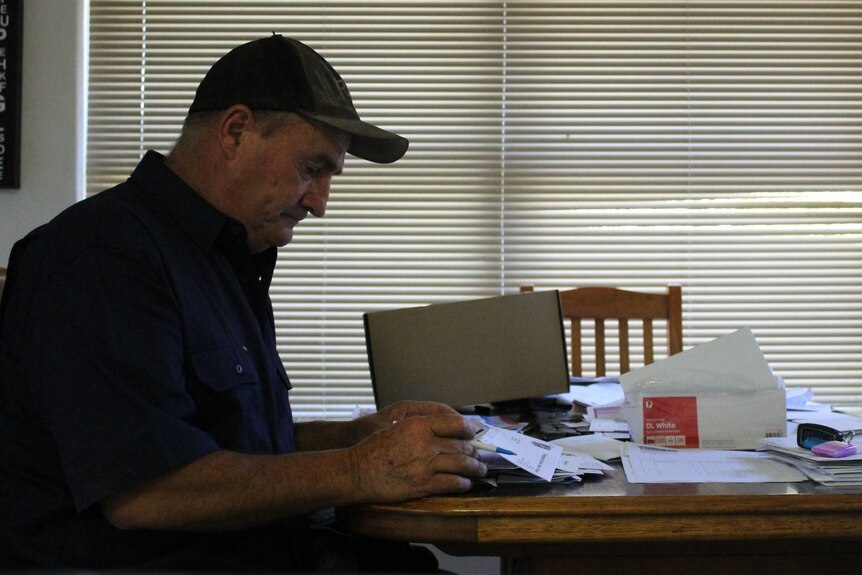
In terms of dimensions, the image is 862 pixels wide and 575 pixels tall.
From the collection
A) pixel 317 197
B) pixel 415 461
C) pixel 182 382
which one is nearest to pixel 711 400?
pixel 415 461

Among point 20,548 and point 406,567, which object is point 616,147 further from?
point 20,548

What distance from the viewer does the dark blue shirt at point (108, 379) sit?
883mm

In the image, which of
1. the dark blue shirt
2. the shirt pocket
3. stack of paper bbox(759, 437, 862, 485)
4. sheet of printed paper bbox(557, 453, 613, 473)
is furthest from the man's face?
stack of paper bbox(759, 437, 862, 485)

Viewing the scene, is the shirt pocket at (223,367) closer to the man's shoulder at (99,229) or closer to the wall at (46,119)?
the man's shoulder at (99,229)

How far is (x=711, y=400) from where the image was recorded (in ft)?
4.17

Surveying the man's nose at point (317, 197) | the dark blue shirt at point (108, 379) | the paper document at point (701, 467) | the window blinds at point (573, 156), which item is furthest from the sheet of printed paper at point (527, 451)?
the window blinds at point (573, 156)

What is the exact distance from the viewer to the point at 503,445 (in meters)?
1.12

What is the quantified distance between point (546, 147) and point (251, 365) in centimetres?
200

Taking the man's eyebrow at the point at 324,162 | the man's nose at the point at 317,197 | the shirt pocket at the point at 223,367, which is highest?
the man's eyebrow at the point at 324,162

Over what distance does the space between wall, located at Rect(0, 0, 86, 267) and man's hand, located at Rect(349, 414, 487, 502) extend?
7.39 feet

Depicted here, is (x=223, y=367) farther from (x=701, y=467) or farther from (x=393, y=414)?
(x=701, y=467)

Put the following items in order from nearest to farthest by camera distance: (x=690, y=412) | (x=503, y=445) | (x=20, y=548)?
1. (x=20, y=548)
2. (x=503, y=445)
3. (x=690, y=412)

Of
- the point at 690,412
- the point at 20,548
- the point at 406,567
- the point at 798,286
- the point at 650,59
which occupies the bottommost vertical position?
the point at 406,567

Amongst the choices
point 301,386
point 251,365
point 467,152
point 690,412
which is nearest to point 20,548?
point 251,365
